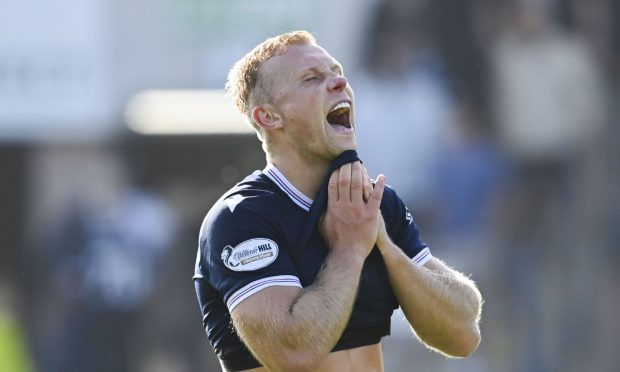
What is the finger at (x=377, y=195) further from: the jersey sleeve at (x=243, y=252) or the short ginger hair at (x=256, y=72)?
the short ginger hair at (x=256, y=72)

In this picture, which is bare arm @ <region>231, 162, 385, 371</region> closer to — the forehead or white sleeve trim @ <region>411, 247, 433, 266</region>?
white sleeve trim @ <region>411, 247, 433, 266</region>

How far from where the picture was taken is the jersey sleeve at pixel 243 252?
176 inches

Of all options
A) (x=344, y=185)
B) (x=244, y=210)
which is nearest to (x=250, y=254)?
(x=244, y=210)

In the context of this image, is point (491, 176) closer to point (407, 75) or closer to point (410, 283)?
point (407, 75)

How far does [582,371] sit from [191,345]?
11.7 feet

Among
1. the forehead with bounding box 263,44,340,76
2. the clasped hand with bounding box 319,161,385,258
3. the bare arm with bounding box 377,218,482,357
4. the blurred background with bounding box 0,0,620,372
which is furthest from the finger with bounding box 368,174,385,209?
the blurred background with bounding box 0,0,620,372

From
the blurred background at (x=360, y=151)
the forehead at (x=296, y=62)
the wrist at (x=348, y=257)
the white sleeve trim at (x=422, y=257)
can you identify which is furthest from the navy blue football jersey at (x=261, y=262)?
the blurred background at (x=360, y=151)

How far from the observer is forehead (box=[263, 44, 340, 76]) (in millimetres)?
4887

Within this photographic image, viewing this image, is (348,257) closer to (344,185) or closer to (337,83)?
(344,185)

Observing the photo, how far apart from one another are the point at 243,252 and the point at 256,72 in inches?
30.5

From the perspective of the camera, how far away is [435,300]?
481 cm

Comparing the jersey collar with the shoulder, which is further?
the jersey collar

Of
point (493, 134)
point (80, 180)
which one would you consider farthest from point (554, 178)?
point (80, 180)

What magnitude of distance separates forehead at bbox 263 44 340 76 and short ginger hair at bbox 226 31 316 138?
0.02m
